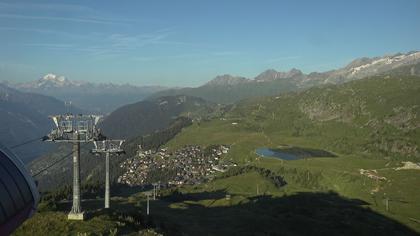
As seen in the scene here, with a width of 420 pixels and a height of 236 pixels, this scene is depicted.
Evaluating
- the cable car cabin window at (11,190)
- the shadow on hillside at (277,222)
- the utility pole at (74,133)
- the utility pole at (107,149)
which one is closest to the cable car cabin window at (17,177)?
the cable car cabin window at (11,190)

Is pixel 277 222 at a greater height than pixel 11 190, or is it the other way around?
pixel 11 190

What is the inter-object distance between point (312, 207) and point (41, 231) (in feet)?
323

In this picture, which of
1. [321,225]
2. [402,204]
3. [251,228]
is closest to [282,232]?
[251,228]

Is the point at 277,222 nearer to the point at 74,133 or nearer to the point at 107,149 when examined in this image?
the point at 107,149

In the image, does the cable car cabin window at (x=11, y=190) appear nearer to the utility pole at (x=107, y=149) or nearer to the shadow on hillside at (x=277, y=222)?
the shadow on hillside at (x=277, y=222)

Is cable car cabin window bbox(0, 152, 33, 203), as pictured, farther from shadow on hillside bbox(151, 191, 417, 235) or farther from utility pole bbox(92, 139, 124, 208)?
utility pole bbox(92, 139, 124, 208)

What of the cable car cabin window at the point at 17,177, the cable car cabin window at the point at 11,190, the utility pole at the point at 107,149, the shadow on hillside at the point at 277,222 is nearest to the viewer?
the cable car cabin window at the point at 11,190

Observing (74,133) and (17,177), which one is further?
(74,133)

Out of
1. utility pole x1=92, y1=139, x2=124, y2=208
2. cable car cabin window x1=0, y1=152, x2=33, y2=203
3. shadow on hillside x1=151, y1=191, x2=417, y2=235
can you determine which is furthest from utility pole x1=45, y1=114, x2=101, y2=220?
cable car cabin window x1=0, y1=152, x2=33, y2=203

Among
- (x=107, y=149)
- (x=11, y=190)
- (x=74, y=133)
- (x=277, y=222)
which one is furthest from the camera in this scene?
(x=277, y=222)

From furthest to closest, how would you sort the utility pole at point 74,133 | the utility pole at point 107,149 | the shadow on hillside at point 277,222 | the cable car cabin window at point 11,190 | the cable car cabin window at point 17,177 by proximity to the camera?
the shadow on hillside at point 277,222, the utility pole at point 107,149, the utility pole at point 74,133, the cable car cabin window at point 17,177, the cable car cabin window at point 11,190

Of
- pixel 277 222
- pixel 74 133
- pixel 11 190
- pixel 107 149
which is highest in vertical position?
pixel 11 190

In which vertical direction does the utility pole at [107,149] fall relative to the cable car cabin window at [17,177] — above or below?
below

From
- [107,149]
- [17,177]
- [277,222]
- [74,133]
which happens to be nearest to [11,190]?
[17,177]
